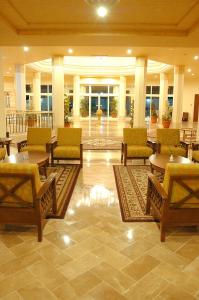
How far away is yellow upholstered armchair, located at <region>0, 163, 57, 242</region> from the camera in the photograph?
2.89 meters

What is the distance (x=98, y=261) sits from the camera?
108 inches

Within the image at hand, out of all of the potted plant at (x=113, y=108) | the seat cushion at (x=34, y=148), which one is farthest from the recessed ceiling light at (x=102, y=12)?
the potted plant at (x=113, y=108)

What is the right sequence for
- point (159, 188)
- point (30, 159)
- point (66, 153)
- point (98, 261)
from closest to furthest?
point (98, 261), point (159, 188), point (30, 159), point (66, 153)

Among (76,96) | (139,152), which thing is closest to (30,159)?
(139,152)

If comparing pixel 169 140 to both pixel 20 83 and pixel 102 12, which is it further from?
pixel 20 83

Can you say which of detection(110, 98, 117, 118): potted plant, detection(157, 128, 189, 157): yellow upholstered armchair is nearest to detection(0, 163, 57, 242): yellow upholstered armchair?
detection(157, 128, 189, 157): yellow upholstered armchair

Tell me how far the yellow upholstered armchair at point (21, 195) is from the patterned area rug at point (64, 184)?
2.29 ft

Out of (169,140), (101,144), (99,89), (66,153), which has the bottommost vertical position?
(101,144)

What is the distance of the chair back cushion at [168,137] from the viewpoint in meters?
6.93

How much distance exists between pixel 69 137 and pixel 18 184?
4019 mm

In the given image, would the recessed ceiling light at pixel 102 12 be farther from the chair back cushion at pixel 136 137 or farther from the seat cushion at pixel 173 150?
the seat cushion at pixel 173 150

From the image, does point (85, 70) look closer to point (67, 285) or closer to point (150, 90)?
point (150, 90)

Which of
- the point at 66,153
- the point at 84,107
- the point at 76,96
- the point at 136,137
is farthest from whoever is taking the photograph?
the point at 84,107

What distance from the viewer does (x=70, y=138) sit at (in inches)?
271
